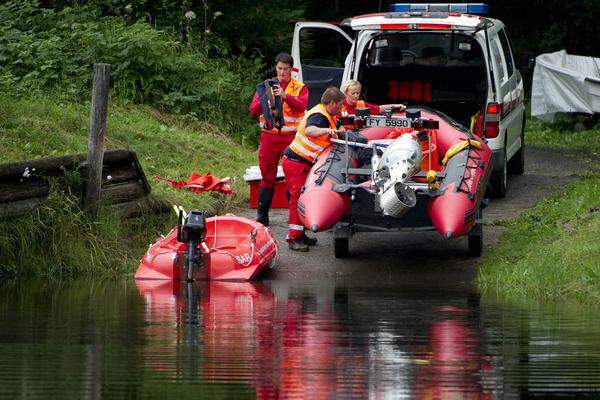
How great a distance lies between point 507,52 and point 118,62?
5797 millimetres

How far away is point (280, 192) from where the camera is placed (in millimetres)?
16891

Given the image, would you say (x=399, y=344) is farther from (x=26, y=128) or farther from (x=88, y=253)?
(x=26, y=128)

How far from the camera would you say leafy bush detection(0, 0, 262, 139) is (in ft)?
68.7

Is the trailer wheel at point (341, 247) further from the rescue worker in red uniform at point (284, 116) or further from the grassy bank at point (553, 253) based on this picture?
the grassy bank at point (553, 253)

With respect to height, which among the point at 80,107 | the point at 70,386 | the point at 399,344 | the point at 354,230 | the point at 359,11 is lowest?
the point at 359,11

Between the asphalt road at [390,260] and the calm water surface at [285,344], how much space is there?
0.62 m

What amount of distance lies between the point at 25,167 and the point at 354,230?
3071 millimetres

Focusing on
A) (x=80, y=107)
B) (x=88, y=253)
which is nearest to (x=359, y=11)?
(x=80, y=107)

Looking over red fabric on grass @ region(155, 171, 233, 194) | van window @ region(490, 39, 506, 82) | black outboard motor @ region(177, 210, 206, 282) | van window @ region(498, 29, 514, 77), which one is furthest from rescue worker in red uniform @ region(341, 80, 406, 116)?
van window @ region(498, 29, 514, 77)

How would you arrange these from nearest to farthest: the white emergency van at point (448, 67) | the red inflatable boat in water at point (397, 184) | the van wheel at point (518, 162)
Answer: the red inflatable boat in water at point (397, 184)
the white emergency van at point (448, 67)
the van wheel at point (518, 162)

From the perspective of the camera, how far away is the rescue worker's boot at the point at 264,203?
15570 millimetres

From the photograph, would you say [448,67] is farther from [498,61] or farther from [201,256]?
[201,256]

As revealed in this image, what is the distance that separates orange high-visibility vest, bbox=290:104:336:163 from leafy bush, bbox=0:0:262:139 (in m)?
6.54

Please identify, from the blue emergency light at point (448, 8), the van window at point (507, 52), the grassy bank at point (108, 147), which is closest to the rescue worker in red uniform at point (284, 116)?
the grassy bank at point (108, 147)
